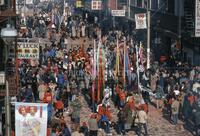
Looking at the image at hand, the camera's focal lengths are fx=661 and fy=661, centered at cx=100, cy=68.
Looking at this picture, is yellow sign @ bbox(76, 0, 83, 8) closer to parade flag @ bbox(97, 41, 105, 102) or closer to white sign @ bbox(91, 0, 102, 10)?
white sign @ bbox(91, 0, 102, 10)

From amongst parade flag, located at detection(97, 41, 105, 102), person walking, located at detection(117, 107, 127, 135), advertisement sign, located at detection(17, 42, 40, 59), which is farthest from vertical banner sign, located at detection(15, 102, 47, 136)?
advertisement sign, located at detection(17, 42, 40, 59)

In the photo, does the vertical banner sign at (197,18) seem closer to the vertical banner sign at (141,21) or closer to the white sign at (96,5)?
the vertical banner sign at (141,21)

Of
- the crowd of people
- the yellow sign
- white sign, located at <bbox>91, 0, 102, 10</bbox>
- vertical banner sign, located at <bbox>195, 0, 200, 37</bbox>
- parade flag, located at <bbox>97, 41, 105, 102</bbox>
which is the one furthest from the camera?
the yellow sign

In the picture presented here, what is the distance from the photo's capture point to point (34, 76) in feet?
117

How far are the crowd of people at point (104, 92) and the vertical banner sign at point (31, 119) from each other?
2.21 m

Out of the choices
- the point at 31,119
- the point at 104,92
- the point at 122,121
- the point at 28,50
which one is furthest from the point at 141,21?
the point at 31,119

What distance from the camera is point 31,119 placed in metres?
21.8

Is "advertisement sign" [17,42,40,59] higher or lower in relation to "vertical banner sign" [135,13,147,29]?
lower

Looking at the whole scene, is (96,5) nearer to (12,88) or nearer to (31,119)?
(12,88)

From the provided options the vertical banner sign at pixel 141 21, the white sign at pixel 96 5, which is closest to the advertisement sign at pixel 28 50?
the vertical banner sign at pixel 141 21

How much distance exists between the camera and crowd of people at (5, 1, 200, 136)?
27.2 meters

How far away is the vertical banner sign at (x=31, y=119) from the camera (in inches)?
854

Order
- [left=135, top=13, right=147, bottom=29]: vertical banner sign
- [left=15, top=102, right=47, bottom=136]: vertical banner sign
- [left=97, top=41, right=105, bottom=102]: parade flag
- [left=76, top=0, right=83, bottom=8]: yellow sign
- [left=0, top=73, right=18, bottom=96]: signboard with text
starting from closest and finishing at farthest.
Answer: [left=15, top=102, right=47, bottom=136]: vertical banner sign < [left=0, top=73, right=18, bottom=96]: signboard with text < [left=97, top=41, right=105, bottom=102]: parade flag < [left=135, top=13, right=147, bottom=29]: vertical banner sign < [left=76, top=0, right=83, bottom=8]: yellow sign

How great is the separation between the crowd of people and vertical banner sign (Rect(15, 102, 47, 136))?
87.0 inches
